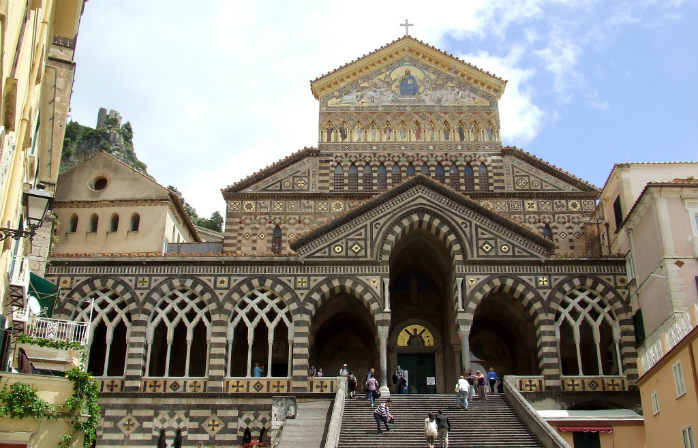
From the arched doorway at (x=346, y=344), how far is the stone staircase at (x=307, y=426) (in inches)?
241

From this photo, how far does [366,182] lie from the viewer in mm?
40500

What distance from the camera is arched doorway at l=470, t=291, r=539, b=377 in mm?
32688

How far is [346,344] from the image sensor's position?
35.6m

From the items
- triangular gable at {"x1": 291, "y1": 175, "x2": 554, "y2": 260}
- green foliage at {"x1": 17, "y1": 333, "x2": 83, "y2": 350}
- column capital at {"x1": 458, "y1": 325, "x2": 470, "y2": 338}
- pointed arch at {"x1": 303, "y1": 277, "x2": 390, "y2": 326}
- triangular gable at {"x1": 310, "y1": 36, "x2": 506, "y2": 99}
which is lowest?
green foliage at {"x1": 17, "y1": 333, "x2": 83, "y2": 350}

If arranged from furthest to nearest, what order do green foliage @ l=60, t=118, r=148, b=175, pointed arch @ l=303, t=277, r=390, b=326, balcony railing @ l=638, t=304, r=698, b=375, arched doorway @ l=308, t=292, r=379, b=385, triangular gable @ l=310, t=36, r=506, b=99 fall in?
green foliage @ l=60, t=118, r=148, b=175
triangular gable @ l=310, t=36, r=506, b=99
arched doorway @ l=308, t=292, r=379, b=385
pointed arch @ l=303, t=277, r=390, b=326
balcony railing @ l=638, t=304, r=698, b=375

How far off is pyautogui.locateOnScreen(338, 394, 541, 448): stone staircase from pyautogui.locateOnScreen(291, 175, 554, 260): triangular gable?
657 cm

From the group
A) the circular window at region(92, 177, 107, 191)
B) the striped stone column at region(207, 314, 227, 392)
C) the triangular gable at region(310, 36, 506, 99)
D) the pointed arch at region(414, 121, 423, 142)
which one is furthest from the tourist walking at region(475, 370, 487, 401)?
the circular window at region(92, 177, 107, 191)

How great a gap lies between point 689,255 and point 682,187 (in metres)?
2.69

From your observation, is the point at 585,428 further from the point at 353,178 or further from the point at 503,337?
the point at 353,178

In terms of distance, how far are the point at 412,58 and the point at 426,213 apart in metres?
14.4

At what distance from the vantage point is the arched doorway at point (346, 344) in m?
34.8

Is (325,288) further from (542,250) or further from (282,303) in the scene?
(542,250)

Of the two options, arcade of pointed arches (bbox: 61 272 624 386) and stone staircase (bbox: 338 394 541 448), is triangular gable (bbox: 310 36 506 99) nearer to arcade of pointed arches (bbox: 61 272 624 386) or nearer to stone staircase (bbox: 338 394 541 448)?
arcade of pointed arches (bbox: 61 272 624 386)

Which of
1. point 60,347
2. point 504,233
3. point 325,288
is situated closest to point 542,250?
point 504,233
